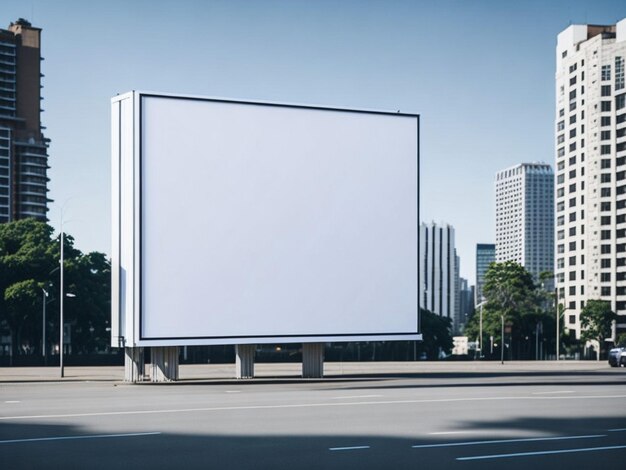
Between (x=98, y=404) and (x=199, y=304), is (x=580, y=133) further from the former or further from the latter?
(x=98, y=404)

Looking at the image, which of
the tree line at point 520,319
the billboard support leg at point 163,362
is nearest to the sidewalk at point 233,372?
the billboard support leg at point 163,362

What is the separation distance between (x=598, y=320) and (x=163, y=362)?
316 feet

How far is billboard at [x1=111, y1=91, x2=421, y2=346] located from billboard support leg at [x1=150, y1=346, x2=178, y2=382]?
7.44 ft

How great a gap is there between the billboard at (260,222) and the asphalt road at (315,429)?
6927 millimetres

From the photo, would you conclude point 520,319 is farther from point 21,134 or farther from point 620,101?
point 21,134

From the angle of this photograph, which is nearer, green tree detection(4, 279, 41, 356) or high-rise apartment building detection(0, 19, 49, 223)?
green tree detection(4, 279, 41, 356)

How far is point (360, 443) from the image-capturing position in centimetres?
1728

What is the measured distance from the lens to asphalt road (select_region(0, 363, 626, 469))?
15.3 meters

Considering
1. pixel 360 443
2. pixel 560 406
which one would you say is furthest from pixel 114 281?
pixel 360 443

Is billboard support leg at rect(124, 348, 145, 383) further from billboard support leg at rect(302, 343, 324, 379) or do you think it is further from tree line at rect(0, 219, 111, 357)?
tree line at rect(0, 219, 111, 357)

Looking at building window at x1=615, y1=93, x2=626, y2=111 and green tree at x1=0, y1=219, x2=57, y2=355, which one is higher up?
building window at x1=615, y1=93, x2=626, y2=111

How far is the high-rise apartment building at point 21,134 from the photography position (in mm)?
168725

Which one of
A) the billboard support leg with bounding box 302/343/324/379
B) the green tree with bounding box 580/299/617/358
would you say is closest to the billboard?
the billboard support leg with bounding box 302/343/324/379

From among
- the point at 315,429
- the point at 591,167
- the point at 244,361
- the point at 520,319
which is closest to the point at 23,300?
the point at 244,361
